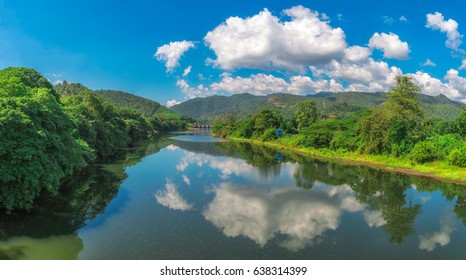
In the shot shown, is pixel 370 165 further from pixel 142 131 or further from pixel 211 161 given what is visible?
pixel 142 131

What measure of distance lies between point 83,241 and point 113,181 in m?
16.6

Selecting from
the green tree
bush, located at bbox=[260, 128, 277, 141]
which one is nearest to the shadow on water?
the green tree

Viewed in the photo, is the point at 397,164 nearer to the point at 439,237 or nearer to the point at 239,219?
the point at 439,237

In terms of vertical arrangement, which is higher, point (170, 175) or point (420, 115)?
point (420, 115)

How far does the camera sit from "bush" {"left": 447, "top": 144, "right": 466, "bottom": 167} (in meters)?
36.6

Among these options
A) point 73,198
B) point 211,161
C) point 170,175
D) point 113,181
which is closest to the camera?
point 73,198

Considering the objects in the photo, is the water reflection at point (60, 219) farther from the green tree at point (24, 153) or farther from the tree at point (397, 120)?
the tree at point (397, 120)

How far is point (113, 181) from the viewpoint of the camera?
32.4 m

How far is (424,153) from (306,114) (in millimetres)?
56536

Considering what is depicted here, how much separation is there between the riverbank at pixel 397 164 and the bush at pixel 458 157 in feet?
2.11

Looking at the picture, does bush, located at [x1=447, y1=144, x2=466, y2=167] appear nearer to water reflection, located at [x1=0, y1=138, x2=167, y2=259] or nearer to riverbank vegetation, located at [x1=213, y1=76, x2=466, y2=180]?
riverbank vegetation, located at [x1=213, y1=76, x2=466, y2=180]

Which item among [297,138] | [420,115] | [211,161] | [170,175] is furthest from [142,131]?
[420,115]

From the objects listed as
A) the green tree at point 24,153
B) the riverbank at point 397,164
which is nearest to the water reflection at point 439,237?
the riverbank at point 397,164

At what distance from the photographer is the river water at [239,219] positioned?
51.3ft
